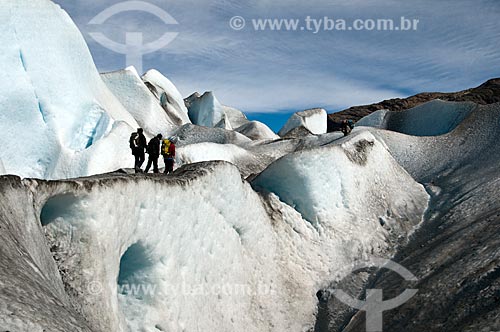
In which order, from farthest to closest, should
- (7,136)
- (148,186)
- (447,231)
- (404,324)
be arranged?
(7,136)
(447,231)
(404,324)
(148,186)

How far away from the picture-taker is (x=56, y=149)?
65.7 feet

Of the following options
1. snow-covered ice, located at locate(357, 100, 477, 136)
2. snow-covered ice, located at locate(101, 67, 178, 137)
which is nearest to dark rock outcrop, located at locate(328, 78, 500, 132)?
snow-covered ice, located at locate(357, 100, 477, 136)

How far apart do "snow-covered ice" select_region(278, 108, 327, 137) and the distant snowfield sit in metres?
19.0

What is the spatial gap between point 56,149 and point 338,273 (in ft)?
37.9

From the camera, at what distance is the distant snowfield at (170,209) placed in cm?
729

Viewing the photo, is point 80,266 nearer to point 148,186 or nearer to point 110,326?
point 110,326

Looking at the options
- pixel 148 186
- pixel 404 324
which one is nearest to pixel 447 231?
pixel 404 324

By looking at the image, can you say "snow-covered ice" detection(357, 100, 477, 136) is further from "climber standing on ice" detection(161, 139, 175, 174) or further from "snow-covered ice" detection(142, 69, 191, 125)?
"climber standing on ice" detection(161, 139, 175, 174)

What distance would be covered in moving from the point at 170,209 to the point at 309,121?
134 feet

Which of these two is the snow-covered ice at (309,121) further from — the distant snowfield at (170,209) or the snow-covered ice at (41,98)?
the snow-covered ice at (41,98)

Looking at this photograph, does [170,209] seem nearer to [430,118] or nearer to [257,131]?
[430,118]

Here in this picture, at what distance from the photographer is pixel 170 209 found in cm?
1005

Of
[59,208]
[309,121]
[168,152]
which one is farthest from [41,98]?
[309,121]

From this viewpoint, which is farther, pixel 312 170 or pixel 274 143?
pixel 274 143
